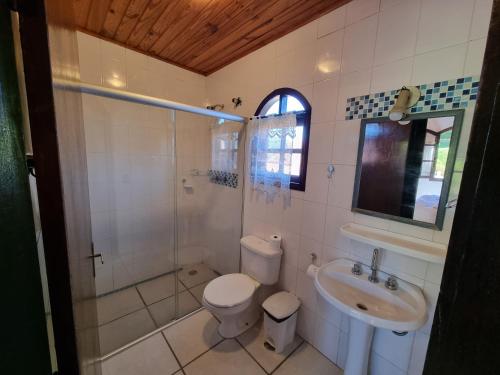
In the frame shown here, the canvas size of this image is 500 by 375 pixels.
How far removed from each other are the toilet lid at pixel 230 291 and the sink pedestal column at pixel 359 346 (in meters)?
Result: 0.76

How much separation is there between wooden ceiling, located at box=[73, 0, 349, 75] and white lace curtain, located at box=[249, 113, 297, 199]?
694mm

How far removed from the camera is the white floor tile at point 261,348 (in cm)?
153

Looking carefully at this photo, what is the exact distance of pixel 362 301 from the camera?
48.5 inches

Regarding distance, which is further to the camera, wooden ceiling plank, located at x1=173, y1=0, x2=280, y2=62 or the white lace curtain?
the white lace curtain

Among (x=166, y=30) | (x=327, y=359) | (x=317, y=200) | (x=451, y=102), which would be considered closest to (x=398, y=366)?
(x=327, y=359)

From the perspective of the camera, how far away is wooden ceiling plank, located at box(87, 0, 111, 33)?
1.46 metres

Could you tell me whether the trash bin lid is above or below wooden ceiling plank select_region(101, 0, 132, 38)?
below

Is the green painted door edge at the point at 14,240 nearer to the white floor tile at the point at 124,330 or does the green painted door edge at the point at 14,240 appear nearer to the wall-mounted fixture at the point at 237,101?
the white floor tile at the point at 124,330

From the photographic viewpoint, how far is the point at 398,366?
1251 mm

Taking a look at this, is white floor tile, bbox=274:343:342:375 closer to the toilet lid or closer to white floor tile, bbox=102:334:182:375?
the toilet lid

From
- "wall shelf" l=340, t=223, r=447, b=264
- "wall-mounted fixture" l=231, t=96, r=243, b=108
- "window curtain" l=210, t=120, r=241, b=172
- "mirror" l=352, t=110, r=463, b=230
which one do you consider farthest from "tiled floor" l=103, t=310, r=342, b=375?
"wall-mounted fixture" l=231, t=96, r=243, b=108

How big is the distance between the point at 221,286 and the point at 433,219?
1530 mm

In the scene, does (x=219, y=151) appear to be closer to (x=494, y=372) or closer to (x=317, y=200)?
(x=317, y=200)

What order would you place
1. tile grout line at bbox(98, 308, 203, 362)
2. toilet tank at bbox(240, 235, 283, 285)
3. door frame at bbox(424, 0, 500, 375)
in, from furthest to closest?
toilet tank at bbox(240, 235, 283, 285) → tile grout line at bbox(98, 308, 203, 362) → door frame at bbox(424, 0, 500, 375)
